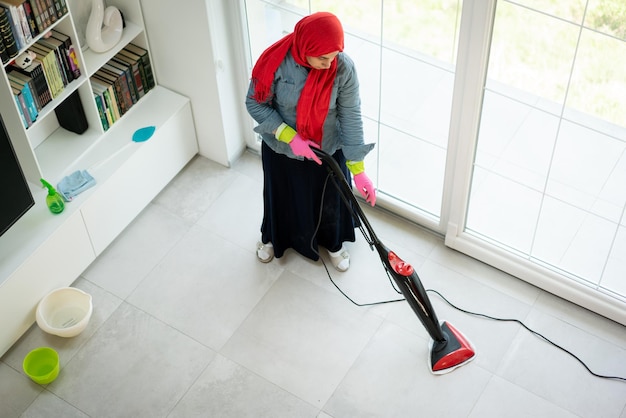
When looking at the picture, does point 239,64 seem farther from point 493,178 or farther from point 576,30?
point 576,30

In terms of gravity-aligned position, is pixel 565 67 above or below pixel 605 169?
above

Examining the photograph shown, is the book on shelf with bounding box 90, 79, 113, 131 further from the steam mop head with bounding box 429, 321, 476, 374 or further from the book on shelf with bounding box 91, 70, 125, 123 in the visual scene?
the steam mop head with bounding box 429, 321, 476, 374

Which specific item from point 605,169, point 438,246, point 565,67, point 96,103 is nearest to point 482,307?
point 438,246

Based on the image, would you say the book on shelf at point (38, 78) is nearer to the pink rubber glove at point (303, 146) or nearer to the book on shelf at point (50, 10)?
the book on shelf at point (50, 10)

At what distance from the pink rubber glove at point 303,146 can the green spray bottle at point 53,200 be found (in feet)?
3.40

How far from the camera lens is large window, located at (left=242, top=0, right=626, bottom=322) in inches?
107

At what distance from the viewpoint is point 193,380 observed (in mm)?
3188

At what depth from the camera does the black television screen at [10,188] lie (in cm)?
296

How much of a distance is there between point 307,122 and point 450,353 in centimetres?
107

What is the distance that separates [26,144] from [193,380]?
1.16 meters

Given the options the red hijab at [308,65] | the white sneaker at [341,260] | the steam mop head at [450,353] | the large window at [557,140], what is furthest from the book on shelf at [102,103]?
the steam mop head at [450,353]

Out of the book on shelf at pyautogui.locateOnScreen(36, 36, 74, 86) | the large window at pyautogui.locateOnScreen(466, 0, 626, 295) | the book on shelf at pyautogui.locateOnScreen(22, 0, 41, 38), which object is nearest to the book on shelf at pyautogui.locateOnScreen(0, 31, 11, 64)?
the book on shelf at pyautogui.locateOnScreen(22, 0, 41, 38)

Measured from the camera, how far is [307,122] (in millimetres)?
2922

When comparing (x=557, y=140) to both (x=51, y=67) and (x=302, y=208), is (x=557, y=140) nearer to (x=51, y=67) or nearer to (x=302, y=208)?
(x=302, y=208)
